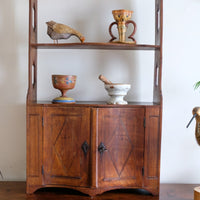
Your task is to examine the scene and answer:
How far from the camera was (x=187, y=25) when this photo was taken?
223 centimetres

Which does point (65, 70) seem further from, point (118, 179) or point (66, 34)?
point (118, 179)

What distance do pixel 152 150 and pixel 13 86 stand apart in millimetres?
1094

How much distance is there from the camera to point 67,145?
1.93m

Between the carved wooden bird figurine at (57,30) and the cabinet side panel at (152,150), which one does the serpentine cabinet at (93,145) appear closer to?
the cabinet side panel at (152,150)

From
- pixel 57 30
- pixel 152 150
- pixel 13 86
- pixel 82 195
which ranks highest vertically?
pixel 57 30

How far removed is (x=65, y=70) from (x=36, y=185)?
83 cm

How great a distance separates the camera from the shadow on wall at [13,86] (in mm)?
2225

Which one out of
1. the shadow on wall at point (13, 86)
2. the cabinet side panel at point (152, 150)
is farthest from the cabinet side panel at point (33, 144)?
the cabinet side panel at point (152, 150)

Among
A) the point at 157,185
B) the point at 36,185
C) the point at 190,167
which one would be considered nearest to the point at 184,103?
the point at 190,167

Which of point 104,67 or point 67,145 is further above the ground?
point 104,67

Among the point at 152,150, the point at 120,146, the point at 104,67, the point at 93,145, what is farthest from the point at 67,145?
the point at 104,67

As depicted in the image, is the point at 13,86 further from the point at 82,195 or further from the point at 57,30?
the point at 82,195

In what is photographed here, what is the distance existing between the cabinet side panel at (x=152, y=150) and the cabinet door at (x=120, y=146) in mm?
32

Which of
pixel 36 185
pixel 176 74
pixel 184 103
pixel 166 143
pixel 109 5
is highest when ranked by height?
pixel 109 5
